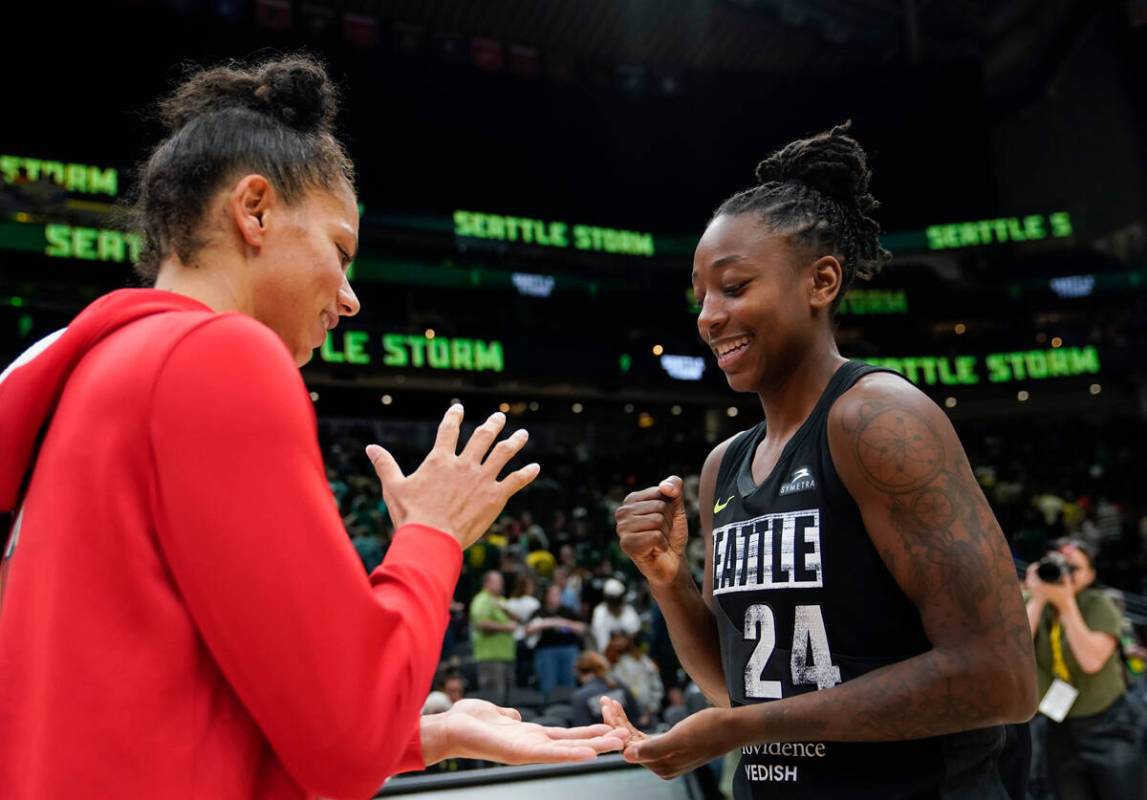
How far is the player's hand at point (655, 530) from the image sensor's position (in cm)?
206

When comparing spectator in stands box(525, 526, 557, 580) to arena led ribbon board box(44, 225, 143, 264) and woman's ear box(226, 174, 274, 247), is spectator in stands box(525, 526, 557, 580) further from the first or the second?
woman's ear box(226, 174, 274, 247)

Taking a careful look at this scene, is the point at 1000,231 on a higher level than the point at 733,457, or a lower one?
higher

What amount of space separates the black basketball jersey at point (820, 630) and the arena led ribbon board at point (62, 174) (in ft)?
57.6

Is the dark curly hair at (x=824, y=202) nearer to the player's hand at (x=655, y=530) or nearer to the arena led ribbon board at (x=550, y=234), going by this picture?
the player's hand at (x=655, y=530)

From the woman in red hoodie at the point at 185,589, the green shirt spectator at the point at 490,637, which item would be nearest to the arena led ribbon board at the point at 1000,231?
the green shirt spectator at the point at 490,637

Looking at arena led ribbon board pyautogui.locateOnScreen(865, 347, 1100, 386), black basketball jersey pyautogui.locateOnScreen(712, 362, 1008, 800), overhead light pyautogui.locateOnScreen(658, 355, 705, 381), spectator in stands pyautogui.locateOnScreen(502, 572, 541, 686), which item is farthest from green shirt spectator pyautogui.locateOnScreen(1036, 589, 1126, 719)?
arena led ribbon board pyautogui.locateOnScreen(865, 347, 1100, 386)

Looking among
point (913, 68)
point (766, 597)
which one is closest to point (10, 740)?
point (766, 597)

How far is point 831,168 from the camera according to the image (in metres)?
2.09

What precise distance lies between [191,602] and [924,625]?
1150mm

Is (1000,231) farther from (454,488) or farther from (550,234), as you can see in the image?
(454,488)

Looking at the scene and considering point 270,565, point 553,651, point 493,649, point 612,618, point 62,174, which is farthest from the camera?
point 62,174

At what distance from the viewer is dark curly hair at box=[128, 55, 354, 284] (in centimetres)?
133

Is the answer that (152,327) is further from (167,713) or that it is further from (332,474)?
(332,474)

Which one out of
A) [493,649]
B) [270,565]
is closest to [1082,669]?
[270,565]
